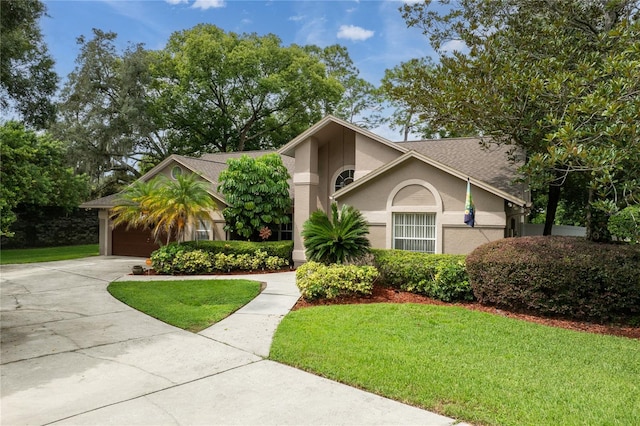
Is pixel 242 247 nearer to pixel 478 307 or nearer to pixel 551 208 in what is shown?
pixel 478 307

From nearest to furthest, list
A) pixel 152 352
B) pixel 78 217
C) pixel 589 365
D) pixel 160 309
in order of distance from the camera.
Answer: pixel 589 365, pixel 152 352, pixel 160 309, pixel 78 217

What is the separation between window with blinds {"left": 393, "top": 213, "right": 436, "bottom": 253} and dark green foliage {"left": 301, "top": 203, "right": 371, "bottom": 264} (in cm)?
187

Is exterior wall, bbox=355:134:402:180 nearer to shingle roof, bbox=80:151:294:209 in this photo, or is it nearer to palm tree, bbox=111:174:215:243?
shingle roof, bbox=80:151:294:209

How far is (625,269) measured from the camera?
7922mm

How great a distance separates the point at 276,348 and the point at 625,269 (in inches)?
286

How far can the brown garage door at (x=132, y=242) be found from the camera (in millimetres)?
20016

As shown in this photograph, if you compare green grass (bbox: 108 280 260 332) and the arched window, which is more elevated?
the arched window

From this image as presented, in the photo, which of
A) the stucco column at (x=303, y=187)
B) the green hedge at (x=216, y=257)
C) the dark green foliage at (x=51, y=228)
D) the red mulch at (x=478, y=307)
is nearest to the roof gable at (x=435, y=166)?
the stucco column at (x=303, y=187)

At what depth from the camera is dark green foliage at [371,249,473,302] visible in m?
9.92

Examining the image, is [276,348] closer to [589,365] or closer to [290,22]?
[589,365]

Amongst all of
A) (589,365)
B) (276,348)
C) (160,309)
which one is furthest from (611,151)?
(160,309)

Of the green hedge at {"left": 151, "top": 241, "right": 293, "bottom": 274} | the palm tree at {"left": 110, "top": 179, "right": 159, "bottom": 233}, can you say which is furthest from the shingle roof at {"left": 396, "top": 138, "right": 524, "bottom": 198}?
the palm tree at {"left": 110, "top": 179, "right": 159, "bottom": 233}

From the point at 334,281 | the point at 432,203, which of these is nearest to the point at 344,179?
the point at 432,203

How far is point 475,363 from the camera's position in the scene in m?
5.59
